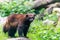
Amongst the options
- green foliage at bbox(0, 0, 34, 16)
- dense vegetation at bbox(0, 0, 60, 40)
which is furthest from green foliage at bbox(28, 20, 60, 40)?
green foliage at bbox(0, 0, 34, 16)

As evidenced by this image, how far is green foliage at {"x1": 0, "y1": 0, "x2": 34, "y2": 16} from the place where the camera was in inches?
574

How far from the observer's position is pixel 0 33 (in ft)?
37.4

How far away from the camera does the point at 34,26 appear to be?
12.1 metres


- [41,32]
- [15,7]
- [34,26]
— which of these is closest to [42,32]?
[41,32]

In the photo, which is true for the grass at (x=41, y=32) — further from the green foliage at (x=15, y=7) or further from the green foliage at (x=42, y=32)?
the green foliage at (x=15, y=7)

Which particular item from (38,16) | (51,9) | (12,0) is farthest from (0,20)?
(12,0)

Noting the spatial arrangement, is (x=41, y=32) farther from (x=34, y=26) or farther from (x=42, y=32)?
(x=34, y=26)

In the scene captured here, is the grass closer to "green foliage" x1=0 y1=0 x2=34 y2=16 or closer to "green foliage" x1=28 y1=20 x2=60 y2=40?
"green foliage" x1=28 y1=20 x2=60 y2=40

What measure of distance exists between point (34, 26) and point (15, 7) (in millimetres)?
3107

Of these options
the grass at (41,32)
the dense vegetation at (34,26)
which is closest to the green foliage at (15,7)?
the dense vegetation at (34,26)

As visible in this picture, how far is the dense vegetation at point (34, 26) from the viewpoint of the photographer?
31.0ft

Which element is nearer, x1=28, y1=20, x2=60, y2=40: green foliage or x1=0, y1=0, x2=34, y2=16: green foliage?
x1=28, y1=20, x2=60, y2=40: green foliage

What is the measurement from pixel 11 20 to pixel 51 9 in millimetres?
4434

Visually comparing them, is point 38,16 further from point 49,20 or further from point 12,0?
point 12,0
